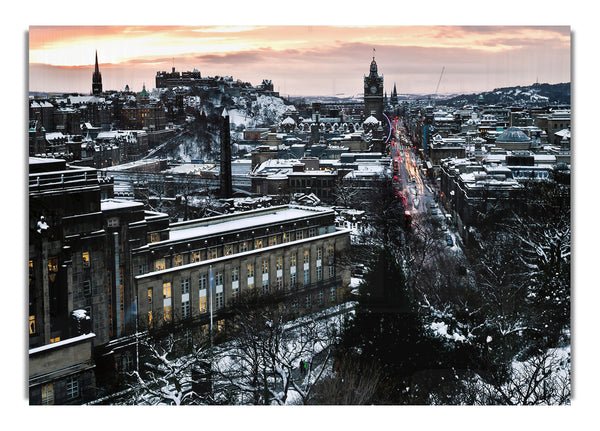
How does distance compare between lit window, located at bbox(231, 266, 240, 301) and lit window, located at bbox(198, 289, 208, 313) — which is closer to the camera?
lit window, located at bbox(198, 289, 208, 313)

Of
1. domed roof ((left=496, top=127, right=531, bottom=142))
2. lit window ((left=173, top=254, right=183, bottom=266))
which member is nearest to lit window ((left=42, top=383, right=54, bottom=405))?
lit window ((left=173, top=254, right=183, bottom=266))

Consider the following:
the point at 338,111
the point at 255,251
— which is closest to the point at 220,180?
the point at 255,251

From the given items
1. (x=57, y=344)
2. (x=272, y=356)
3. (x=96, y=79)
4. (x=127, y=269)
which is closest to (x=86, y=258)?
(x=127, y=269)

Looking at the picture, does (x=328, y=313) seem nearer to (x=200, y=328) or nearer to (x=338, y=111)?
(x=200, y=328)

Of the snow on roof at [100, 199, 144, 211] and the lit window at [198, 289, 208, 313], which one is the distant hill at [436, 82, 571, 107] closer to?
the lit window at [198, 289, 208, 313]

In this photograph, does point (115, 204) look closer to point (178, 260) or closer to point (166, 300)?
point (178, 260)

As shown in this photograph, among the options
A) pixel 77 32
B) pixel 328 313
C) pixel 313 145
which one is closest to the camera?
pixel 77 32

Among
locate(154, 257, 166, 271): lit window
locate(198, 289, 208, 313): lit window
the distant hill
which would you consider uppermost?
the distant hill

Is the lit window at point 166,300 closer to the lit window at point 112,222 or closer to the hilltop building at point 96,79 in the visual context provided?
the lit window at point 112,222
